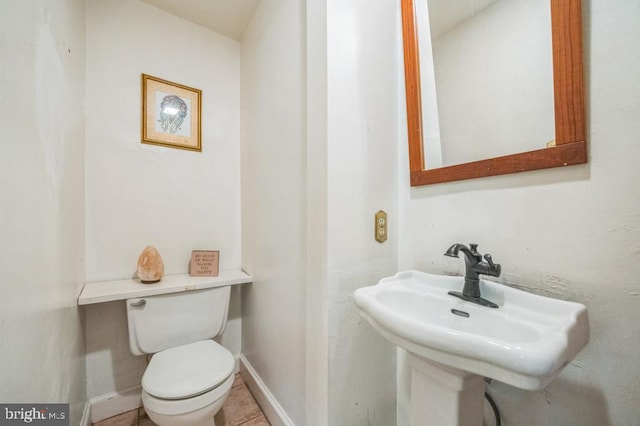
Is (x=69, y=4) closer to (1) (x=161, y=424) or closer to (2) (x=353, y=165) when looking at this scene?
(2) (x=353, y=165)

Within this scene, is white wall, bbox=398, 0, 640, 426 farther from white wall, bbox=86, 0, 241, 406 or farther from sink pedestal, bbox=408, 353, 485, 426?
white wall, bbox=86, 0, 241, 406

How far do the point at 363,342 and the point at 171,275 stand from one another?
1.18 metres

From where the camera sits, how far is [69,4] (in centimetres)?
92

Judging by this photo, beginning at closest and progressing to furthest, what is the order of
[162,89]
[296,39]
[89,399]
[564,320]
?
1. [564,320]
2. [296,39]
3. [89,399]
4. [162,89]

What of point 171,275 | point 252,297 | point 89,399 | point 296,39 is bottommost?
point 89,399

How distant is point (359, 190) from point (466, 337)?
55 centimetres

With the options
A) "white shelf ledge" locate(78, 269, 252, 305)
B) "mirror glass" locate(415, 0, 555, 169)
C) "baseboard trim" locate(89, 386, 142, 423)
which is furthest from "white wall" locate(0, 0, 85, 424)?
Result: "mirror glass" locate(415, 0, 555, 169)

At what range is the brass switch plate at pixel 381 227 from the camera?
0.92m

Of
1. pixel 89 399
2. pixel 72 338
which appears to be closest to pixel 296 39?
pixel 72 338

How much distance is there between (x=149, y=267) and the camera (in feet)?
3.97

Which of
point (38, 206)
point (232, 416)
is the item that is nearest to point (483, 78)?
point (38, 206)

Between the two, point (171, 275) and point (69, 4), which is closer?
point (69, 4)

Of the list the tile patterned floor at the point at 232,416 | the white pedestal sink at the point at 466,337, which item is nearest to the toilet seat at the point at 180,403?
the tile patterned floor at the point at 232,416

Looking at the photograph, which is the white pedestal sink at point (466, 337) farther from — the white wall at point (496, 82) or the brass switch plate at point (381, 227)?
the white wall at point (496, 82)
